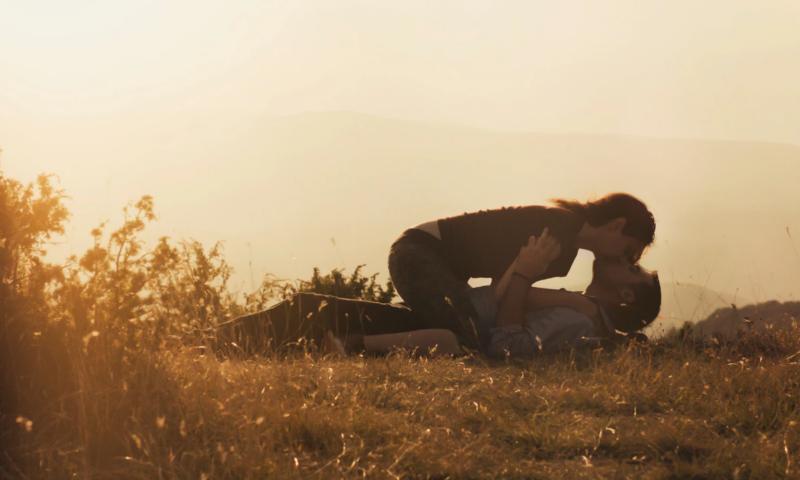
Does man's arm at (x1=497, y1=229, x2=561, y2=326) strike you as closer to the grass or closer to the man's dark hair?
the man's dark hair

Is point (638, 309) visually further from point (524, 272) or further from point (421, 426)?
point (421, 426)

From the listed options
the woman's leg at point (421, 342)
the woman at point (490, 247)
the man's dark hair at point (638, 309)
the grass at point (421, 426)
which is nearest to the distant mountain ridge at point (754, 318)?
the man's dark hair at point (638, 309)

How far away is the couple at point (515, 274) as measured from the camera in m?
7.55

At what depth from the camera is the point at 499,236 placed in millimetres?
7680

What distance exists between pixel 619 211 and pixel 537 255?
91 centimetres

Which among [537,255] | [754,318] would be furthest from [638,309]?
[754,318]

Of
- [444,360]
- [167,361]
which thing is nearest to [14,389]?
[167,361]

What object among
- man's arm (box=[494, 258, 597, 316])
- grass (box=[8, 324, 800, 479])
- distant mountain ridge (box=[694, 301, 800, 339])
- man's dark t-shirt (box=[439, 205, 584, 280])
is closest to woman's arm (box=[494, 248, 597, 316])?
man's arm (box=[494, 258, 597, 316])

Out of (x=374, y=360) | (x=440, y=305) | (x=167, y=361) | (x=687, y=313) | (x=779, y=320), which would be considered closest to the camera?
(x=167, y=361)

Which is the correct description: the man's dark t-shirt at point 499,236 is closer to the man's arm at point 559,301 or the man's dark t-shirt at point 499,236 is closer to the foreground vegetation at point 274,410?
the man's arm at point 559,301

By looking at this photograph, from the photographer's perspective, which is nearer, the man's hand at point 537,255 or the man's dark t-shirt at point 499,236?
the man's hand at point 537,255

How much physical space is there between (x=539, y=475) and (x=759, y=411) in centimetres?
170

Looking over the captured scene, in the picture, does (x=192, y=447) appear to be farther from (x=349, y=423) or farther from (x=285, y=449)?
(x=349, y=423)

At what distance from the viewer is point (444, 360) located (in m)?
7.02
